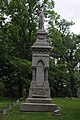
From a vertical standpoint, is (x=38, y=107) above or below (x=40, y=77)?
below

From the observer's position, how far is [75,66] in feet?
179

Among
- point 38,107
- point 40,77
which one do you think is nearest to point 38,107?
point 38,107

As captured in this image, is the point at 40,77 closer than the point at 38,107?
No

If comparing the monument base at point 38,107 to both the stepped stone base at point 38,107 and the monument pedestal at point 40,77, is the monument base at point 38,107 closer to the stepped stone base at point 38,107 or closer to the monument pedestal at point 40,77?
the stepped stone base at point 38,107

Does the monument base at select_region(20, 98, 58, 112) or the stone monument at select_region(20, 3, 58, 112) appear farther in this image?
the stone monument at select_region(20, 3, 58, 112)

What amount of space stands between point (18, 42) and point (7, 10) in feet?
13.7

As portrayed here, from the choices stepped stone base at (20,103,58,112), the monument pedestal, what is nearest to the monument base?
stepped stone base at (20,103,58,112)

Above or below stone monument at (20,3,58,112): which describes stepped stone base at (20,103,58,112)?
below

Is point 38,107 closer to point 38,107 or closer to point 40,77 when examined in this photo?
point 38,107

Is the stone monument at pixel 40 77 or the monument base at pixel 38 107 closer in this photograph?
the monument base at pixel 38 107

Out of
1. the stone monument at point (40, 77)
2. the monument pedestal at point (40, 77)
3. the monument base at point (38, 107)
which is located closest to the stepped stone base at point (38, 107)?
the monument base at point (38, 107)

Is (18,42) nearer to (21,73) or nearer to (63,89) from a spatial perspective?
(21,73)

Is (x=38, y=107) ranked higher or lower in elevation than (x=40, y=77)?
lower

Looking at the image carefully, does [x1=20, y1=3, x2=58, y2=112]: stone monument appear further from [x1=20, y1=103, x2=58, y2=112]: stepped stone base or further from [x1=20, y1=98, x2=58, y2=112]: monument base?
[x1=20, y1=103, x2=58, y2=112]: stepped stone base
